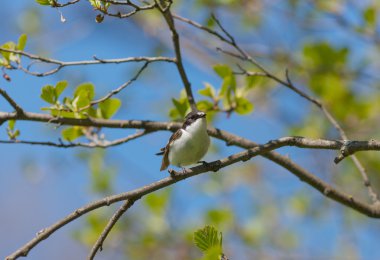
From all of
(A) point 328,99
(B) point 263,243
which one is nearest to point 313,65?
(A) point 328,99

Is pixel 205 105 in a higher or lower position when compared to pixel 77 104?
higher

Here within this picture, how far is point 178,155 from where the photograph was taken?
3.33 meters

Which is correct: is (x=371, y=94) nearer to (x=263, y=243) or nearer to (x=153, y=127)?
(x=263, y=243)

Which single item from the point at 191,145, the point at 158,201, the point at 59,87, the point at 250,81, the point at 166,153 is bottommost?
the point at 191,145

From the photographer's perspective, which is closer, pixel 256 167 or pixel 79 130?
pixel 79 130

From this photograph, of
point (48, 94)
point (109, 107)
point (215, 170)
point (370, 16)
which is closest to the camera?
point (215, 170)

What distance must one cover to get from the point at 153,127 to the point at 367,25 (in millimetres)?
2345

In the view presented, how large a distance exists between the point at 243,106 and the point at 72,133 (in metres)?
1.06

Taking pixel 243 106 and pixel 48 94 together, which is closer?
pixel 48 94

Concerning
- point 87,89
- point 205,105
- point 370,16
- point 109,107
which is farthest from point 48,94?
point 370,16

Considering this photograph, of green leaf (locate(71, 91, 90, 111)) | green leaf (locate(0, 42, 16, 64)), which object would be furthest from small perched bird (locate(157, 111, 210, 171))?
green leaf (locate(0, 42, 16, 64))

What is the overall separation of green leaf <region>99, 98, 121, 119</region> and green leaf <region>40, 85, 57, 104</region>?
1.12 ft

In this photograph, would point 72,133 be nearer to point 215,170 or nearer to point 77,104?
point 77,104

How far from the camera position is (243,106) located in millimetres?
3486
